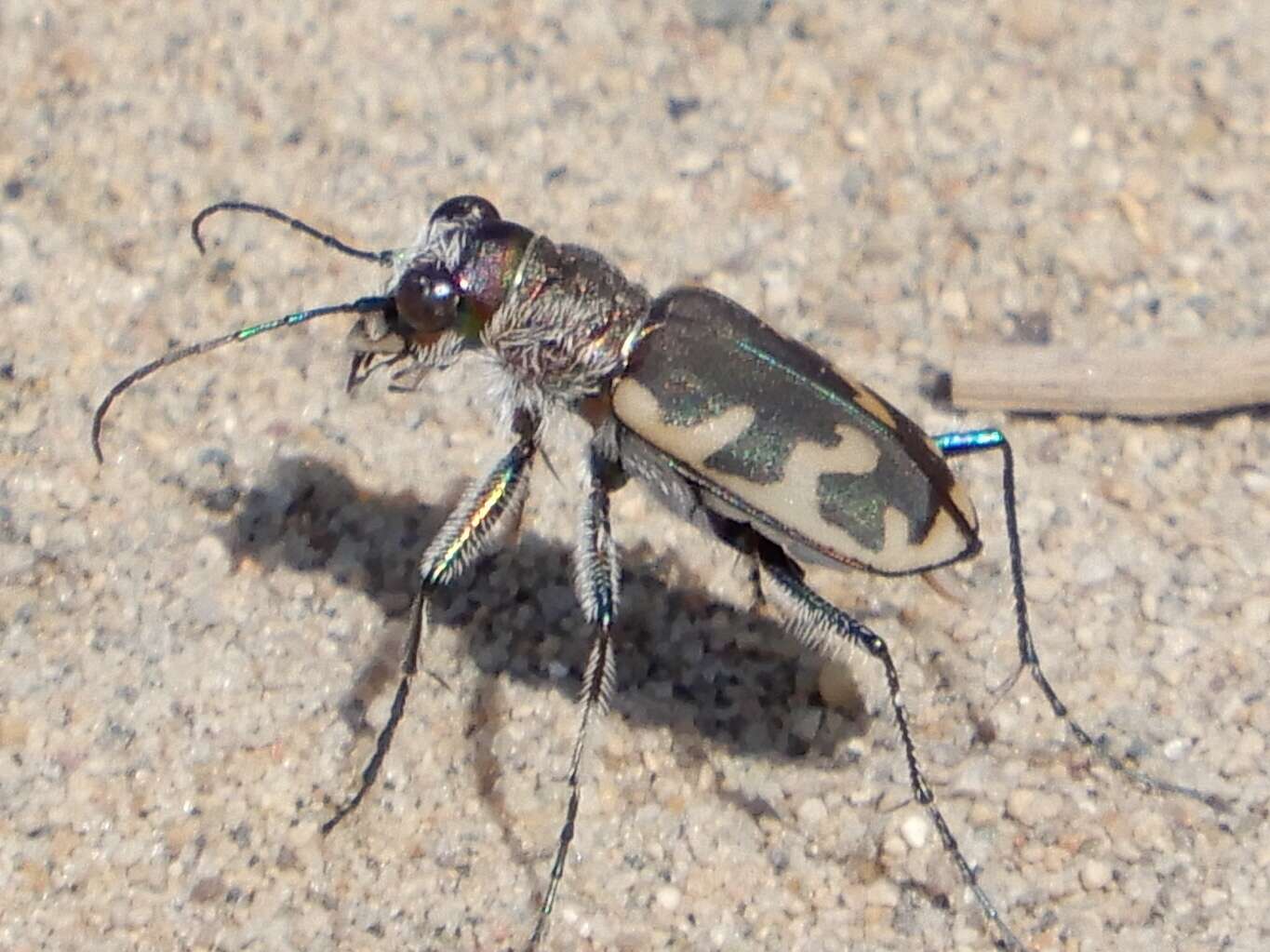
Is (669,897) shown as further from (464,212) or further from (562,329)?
(464,212)

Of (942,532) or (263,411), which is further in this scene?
(263,411)

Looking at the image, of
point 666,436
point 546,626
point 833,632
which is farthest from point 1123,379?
point 546,626

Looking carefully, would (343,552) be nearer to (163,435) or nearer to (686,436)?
(163,435)

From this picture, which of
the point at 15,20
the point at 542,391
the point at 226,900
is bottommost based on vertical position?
the point at 226,900

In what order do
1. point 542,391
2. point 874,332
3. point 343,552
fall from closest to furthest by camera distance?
point 542,391
point 343,552
point 874,332

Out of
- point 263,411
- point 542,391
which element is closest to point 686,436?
point 542,391

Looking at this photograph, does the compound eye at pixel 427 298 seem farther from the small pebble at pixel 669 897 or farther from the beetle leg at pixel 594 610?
the small pebble at pixel 669 897

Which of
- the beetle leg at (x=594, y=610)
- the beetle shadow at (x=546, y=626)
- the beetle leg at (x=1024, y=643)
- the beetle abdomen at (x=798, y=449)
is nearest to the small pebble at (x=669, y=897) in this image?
the beetle leg at (x=594, y=610)
